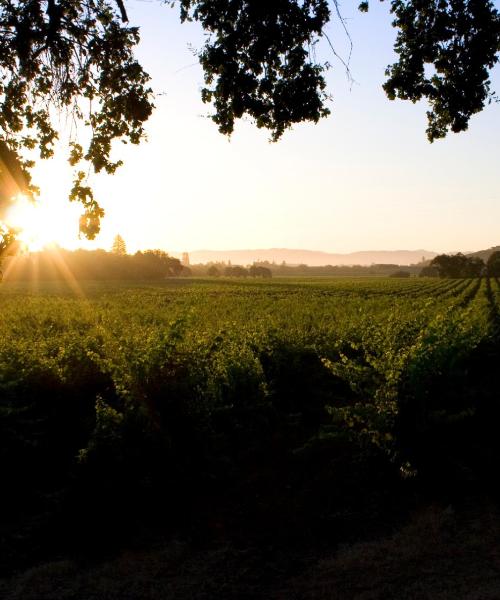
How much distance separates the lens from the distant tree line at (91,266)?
330ft

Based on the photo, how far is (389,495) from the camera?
19.7 feet

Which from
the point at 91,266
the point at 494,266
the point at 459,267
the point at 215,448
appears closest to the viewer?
the point at 215,448

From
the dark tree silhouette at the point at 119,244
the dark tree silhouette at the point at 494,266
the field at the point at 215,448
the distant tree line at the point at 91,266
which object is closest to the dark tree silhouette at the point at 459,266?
the dark tree silhouette at the point at 494,266

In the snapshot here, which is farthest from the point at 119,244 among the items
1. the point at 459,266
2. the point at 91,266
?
the point at 459,266

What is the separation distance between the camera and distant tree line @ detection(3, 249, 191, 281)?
10069 centimetres

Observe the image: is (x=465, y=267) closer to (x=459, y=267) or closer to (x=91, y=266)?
(x=459, y=267)

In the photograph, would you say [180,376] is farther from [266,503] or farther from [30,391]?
[30,391]

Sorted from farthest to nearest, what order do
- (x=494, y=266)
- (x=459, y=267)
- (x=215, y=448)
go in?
(x=459, y=267)
(x=494, y=266)
(x=215, y=448)

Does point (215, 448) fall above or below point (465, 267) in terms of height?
below

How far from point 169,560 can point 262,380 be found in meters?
4.34

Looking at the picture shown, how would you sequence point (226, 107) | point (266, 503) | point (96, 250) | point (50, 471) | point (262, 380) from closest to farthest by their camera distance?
point (266, 503) → point (50, 471) → point (226, 107) → point (262, 380) → point (96, 250)

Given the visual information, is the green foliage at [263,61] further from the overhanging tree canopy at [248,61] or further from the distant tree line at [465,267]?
the distant tree line at [465,267]

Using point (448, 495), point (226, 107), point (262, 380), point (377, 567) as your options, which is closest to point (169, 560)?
point (377, 567)

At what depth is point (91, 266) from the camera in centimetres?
10350
